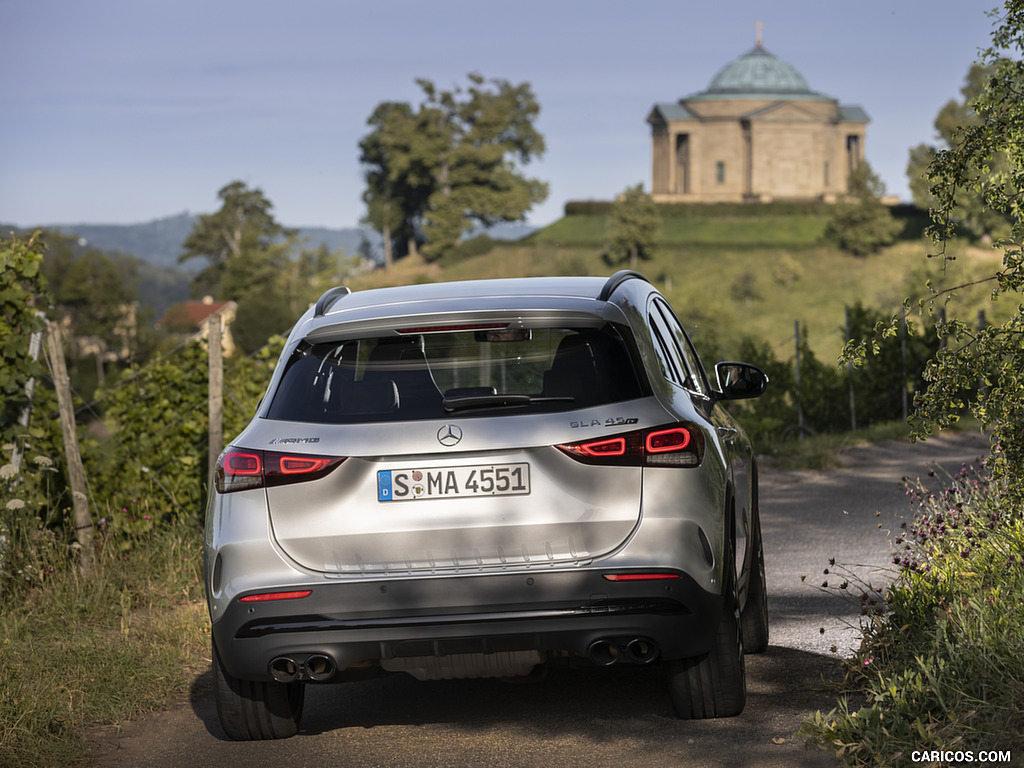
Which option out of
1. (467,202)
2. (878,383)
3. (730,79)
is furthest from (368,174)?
(878,383)

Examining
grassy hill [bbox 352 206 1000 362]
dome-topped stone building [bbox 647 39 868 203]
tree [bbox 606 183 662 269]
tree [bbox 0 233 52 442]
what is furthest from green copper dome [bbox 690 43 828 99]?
tree [bbox 0 233 52 442]

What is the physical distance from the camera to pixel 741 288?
8462cm

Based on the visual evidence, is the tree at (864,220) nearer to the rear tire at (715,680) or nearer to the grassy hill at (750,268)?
the grassy hill at (750,268)

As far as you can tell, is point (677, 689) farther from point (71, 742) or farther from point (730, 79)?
point (730, 79)

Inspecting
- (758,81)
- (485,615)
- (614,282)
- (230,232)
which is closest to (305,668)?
(485,615)

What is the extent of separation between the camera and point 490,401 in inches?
179

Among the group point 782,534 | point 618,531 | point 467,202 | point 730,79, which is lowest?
point 782,534

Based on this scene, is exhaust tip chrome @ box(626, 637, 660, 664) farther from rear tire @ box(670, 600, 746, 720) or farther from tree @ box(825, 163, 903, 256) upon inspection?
tree @ box(825, 163, 903, 256)

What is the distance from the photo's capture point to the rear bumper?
4430mm

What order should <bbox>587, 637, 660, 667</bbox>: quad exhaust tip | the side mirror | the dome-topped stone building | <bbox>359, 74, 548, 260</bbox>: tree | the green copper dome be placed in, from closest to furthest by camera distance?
<bbox>587, 637, 660, 667</bbox>: quad exhaust tip
the side mirror
<bbox>359, 74, 548, 260</bbox>: tree
the dome-topped stone building
the green copper dome

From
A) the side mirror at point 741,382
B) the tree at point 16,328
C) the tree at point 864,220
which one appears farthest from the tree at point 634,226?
the side mirror at point 741,382

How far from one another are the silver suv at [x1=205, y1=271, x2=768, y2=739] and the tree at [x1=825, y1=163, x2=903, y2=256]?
91.5 m

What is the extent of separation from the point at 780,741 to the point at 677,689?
0.45m

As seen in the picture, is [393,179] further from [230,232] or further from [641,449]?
[641,449]
